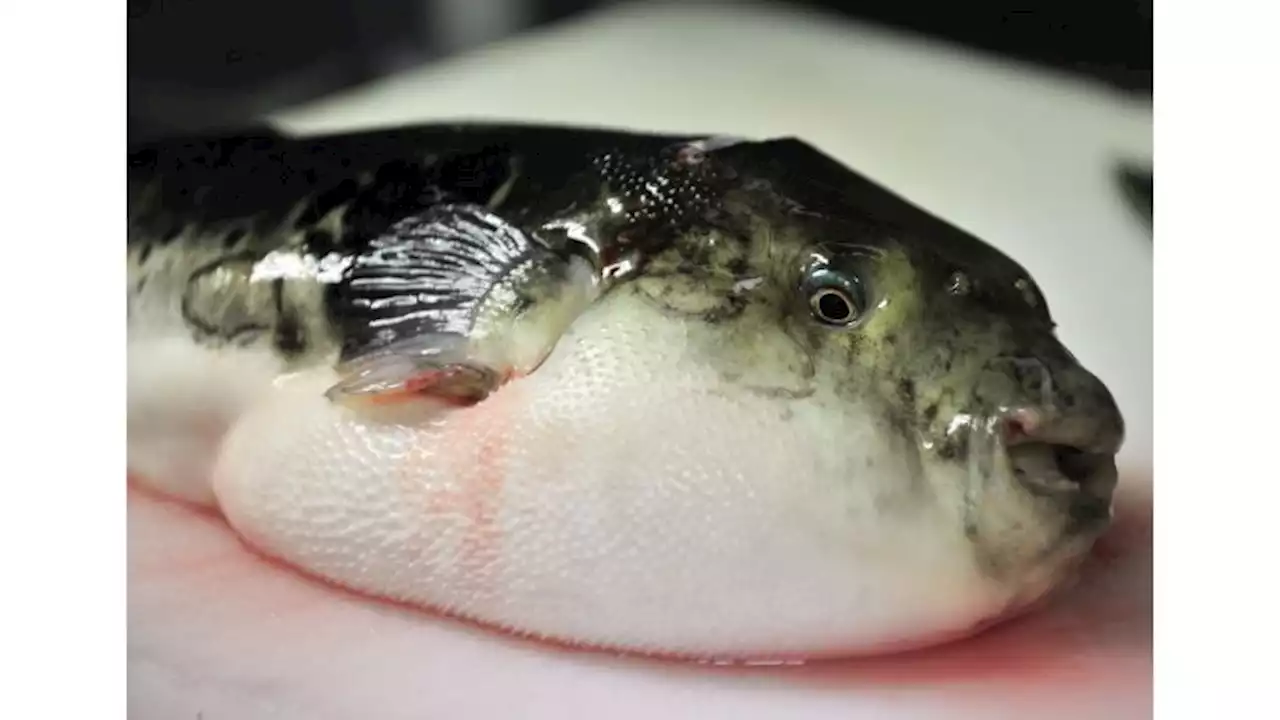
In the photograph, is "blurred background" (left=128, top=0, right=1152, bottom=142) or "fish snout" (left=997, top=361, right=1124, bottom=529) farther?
"blurred background" (left=128, top=0, right=1152, bottom=142)

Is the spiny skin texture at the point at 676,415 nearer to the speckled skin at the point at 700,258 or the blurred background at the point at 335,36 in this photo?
the speckled skin at the point at 700,258

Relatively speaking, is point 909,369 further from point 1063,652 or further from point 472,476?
point 472,476

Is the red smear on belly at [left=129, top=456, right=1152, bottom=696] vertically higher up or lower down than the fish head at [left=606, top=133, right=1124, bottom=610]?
lower down

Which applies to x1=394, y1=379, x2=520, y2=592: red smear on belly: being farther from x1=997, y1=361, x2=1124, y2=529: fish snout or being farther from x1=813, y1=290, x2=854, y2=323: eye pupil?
x1=997, y1=361, x2=1124, y2=529: fish snout

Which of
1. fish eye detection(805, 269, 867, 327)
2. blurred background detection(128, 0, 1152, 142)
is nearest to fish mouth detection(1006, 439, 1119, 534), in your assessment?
fish eye detection(805, 269, 867, 327)
